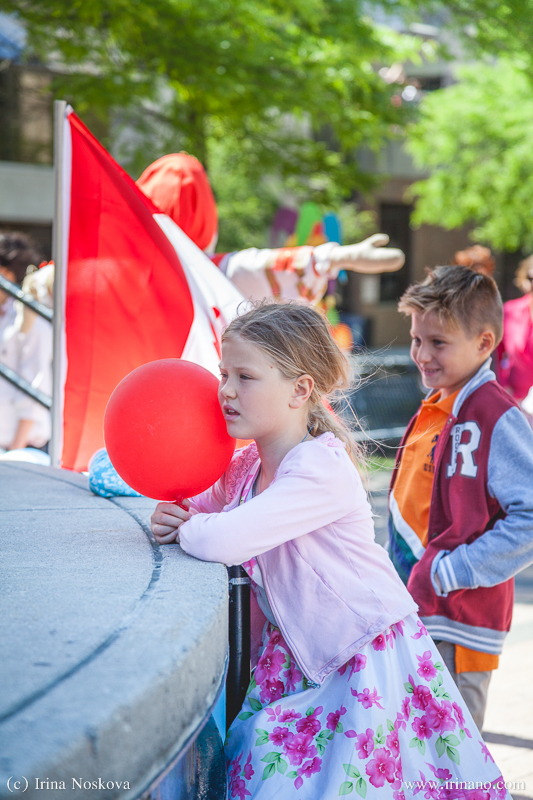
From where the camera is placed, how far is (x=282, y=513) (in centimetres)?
183

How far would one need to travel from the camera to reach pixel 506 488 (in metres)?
2.51

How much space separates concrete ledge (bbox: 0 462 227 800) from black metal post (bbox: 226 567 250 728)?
0.16 meters

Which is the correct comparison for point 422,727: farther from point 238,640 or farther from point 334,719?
point 238,640

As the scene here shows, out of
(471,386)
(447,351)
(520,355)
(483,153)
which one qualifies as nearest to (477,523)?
(471,386)

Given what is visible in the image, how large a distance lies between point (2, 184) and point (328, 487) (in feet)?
54.0

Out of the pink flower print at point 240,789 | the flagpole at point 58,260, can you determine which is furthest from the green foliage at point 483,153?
the pink flower print at point 240,789

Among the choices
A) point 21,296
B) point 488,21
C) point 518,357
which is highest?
point 488,21

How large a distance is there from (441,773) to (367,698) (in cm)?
28

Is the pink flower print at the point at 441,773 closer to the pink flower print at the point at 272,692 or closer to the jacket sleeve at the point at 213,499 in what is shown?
the pink flower print at the point at 272,692

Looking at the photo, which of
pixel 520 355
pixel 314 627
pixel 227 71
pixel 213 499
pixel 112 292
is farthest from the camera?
pixel 227 71

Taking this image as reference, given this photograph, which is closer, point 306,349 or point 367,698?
point 367,698

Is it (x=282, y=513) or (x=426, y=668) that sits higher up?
(x=282, y=513)

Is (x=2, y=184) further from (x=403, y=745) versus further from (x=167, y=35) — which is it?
(x=403, y=745)

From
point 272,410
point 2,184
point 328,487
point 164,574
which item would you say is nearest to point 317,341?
point 272,410
